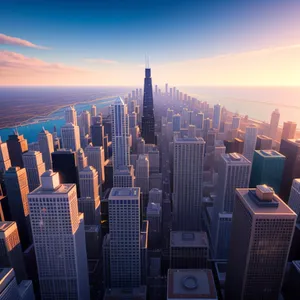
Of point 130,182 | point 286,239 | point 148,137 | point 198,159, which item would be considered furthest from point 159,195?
point 148,137

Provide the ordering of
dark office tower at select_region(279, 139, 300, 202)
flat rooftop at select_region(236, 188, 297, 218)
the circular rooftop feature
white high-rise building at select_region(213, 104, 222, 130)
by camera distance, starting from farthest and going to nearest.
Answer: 1. white high-rise building at select_region(213, 104, 222, 130)
2. dark office tower at select_region(279, 139, 300, 202)
3. the circular rooftop feature
4. flat rooftop at select_region(236, 188, 297, 218)

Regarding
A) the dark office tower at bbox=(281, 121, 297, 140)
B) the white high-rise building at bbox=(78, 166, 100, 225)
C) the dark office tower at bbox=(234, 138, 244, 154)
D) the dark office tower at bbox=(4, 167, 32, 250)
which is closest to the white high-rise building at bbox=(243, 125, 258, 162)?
the dark office tower at bbox=(234, 138, 244, 154)

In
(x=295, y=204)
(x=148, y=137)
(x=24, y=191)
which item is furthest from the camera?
(x=148, y=137)

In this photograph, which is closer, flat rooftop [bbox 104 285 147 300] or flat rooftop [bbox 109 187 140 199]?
flat rooftop [bbox 109 187 140 199]

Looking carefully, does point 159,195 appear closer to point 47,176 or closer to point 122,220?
point 122,220

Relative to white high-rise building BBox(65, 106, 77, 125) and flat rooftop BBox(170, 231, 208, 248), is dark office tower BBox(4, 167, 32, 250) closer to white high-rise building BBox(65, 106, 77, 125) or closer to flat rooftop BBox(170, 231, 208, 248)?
flat rooftop BBox(170, 231, 208, 248)
